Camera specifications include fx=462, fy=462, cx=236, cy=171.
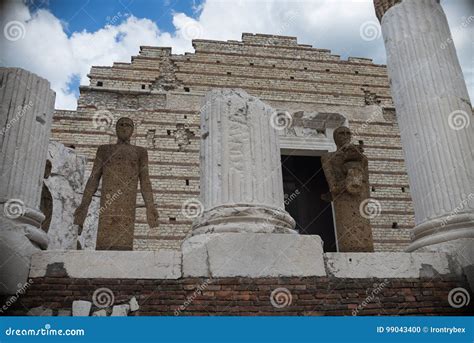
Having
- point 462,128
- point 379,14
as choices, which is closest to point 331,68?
point 379,14

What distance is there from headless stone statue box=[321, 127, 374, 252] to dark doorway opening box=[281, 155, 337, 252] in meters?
4.62

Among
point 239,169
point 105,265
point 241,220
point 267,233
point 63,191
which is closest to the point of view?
point 105,265

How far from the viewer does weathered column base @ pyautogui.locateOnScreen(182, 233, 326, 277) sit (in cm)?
389

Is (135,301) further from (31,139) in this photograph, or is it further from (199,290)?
(31,139)

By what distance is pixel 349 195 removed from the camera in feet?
17.1

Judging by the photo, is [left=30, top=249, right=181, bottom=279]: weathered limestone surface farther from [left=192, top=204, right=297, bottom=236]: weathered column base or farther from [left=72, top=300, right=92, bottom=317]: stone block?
[left=192, top=204, right=297, bottom=236]: weathered column base

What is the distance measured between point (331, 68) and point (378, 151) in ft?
8.93

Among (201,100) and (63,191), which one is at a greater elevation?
(201,100)

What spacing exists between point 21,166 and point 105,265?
124 cm

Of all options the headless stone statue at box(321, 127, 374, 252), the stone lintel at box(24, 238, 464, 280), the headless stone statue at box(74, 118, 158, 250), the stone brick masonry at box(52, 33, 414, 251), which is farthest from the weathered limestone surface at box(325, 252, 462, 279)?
the stone brick masonry at box(52, 33, 414, 251)

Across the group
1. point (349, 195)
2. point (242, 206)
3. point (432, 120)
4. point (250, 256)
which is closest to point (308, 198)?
point (349, 195)

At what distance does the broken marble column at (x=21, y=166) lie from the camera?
371cm

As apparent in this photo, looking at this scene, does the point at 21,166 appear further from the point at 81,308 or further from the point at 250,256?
the point at 250,256

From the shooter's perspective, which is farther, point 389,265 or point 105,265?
point 389,265
